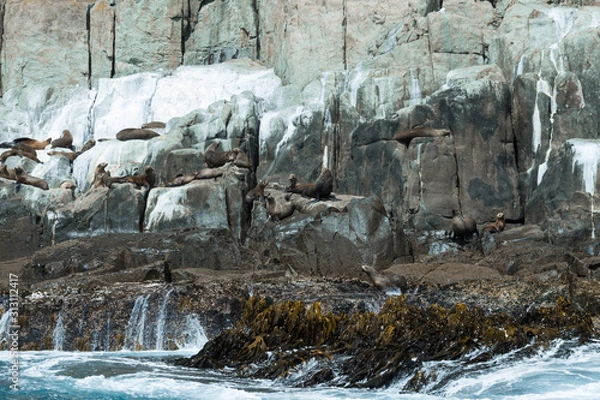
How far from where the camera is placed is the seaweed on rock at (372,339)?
9672 millimetres

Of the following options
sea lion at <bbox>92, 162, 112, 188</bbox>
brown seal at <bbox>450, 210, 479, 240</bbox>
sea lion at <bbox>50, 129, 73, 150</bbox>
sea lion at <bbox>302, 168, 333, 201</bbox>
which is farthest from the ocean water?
sea lion at <bbox>50, 129, 73, 150</bbox>

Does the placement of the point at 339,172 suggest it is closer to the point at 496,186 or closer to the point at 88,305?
the point at 496,186

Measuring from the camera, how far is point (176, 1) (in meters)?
34.5

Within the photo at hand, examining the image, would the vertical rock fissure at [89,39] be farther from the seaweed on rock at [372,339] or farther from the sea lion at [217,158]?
the seaweed on rock at [372,339]

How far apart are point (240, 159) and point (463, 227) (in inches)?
256

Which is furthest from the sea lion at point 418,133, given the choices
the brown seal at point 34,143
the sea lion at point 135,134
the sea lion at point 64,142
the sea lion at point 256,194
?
the brown seal at point 34,143

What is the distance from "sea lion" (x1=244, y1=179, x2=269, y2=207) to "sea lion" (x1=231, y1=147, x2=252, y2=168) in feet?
4.87

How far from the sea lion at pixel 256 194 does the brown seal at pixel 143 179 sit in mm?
2836

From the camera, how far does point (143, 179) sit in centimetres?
2292

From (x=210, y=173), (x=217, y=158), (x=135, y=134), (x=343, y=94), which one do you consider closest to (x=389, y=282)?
(x=210, y=173)

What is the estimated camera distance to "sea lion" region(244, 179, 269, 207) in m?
21.5

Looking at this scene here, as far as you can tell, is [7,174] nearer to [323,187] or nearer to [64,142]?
[64,142]

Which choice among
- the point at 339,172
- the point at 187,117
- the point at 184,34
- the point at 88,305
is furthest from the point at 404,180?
the point at 184,34

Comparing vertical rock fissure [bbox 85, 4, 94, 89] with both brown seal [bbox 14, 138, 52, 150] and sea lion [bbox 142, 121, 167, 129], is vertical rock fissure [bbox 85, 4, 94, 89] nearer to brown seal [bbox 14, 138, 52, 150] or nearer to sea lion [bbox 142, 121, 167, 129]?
brown seal [bbox 14, 138, 52, 150]
